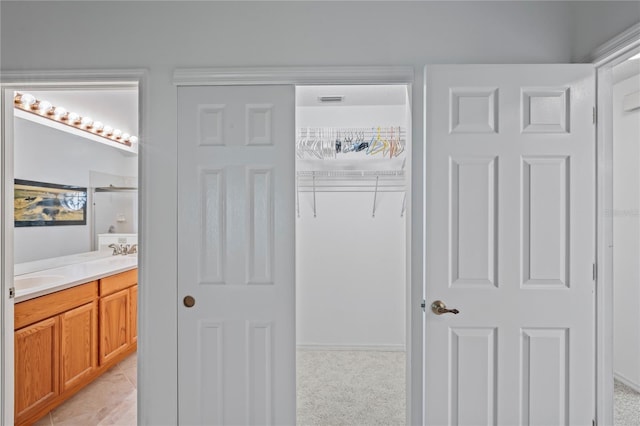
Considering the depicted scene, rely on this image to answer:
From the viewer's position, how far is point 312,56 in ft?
6.06

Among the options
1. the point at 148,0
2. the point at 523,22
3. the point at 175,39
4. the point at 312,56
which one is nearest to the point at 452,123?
the point at 523,22

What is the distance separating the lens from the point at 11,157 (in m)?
1.97

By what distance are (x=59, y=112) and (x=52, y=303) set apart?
5.45 ft

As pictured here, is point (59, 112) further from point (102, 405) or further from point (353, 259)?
point (353, 259)

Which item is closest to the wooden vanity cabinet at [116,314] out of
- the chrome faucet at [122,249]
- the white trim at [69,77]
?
the chrome faucet at [122,249]

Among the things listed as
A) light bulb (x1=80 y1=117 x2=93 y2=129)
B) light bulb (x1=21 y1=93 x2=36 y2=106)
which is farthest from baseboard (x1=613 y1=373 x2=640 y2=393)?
light bulb (x1=80 y1=117 x2=93 y2=129)

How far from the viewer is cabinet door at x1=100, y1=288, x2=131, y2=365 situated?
283cm

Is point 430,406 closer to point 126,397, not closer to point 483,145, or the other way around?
point 483,145

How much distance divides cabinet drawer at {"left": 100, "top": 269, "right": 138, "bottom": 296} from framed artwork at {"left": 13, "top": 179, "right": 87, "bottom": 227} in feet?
2.35

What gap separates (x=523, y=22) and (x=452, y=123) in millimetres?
698

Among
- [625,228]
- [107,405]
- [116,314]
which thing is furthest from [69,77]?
[625,228]

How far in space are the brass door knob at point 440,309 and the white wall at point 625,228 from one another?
2.73ft

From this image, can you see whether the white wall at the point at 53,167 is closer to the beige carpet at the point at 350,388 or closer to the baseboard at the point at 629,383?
the beige carpet at the point at 350,388

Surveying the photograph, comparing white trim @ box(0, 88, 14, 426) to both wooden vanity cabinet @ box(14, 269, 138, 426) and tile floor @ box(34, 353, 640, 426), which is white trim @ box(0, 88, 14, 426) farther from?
tile floor @ box(34, 353, 640, 426)
